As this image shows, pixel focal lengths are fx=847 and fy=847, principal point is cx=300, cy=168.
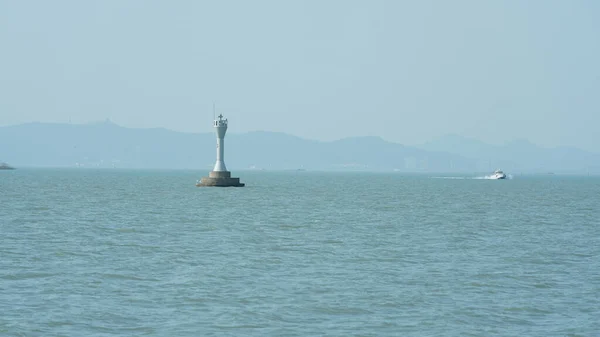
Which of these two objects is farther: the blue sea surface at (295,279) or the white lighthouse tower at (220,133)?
the white lighthouse tower at (220,133)

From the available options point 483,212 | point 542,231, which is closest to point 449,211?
point 483,212

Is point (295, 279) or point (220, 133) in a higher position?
point (220, 133)

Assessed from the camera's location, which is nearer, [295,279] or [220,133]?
[295,279]

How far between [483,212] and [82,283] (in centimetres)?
4469

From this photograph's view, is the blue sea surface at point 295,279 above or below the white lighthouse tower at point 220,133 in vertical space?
below

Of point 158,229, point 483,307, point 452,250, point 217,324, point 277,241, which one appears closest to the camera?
point 217,324

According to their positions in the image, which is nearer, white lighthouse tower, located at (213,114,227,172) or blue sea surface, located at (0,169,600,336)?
blue sea surface, located at (0,169,600,336)

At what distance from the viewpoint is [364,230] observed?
152 feet

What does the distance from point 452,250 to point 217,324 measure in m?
17.5

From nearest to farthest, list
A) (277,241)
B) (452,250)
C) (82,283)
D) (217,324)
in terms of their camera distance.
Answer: (217,324) → (82,283) → (452,250) → (277,241)

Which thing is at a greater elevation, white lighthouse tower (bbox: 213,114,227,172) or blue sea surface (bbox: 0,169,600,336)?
white lighthouse tower (bbox: 213,114,227,172)

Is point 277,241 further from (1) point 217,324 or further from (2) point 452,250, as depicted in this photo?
(1) point 217,324

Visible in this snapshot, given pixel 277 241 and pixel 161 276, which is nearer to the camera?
pixel 161 276

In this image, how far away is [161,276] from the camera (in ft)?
88.3
